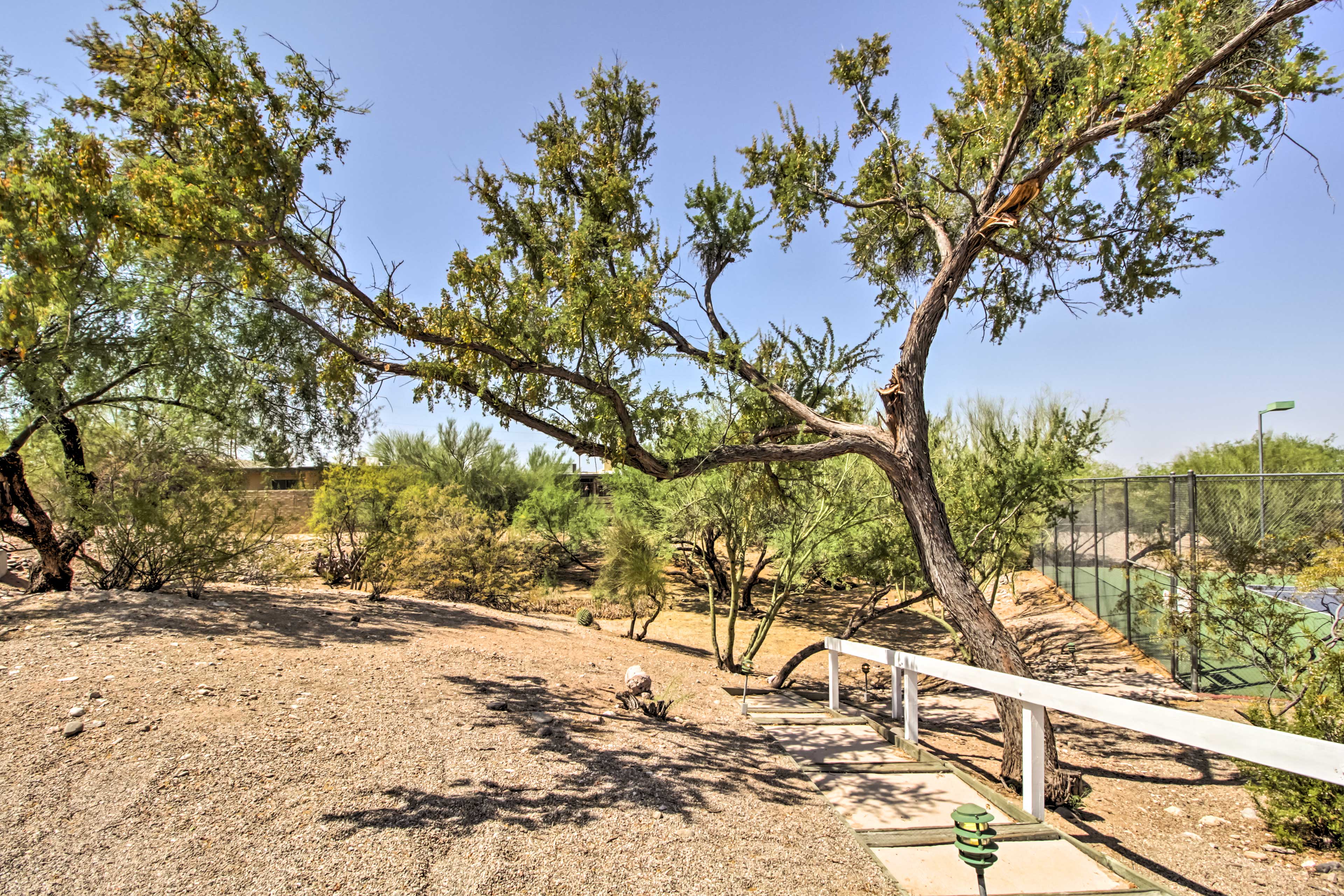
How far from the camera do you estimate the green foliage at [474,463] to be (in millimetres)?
27312

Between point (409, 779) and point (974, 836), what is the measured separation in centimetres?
309

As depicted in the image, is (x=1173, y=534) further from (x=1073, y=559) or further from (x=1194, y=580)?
(x=1073, y=559)

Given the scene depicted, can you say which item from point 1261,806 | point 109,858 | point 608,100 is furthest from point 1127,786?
point 608,100

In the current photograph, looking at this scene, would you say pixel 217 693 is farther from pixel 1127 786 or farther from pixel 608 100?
pixel 1127 786

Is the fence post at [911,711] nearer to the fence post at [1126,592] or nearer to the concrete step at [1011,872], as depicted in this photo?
the concrete step at [1011,872]

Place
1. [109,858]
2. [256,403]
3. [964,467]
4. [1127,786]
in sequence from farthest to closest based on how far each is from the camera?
[964,467] → [256,403] → [1127,786] → [109,858]

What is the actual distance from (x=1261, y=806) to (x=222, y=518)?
36.5 feet

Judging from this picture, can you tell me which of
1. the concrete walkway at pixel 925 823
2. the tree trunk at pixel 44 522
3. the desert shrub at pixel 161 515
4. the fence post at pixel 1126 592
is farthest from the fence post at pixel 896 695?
the tree trunk at pixel 44 522

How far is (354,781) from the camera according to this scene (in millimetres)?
3912

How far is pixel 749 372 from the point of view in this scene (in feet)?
25.6

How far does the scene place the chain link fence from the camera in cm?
811

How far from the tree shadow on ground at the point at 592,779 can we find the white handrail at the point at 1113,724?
4.48ft

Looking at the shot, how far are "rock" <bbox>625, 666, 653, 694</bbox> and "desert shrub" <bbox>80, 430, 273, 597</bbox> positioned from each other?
6.00 m

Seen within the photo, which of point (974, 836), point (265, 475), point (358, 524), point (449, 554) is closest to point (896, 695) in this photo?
point (974, 836)
